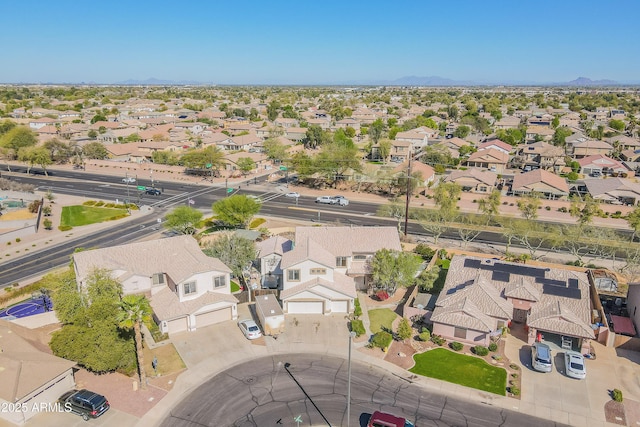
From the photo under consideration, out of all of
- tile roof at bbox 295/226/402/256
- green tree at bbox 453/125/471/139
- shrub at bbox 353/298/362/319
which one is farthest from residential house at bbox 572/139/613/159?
shrub at bbox 353/298/362/319

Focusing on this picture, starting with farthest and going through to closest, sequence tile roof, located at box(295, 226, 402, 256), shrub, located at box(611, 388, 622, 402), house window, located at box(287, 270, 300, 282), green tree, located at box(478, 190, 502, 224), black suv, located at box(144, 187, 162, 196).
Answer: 1. black suv, located at box(144, 187, 162, 196)
2. green tree, located at box(478, 190, 502, 224)
3. tile roof, located at box(295, 226, 402, 256)
4. house window, located at box(287, 270, 300, 282)
5. shrub, located at box(611, 388, 622, 402)

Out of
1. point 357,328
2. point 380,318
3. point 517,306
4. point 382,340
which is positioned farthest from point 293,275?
point 517,306

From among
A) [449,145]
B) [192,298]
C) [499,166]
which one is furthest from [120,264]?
[449,145]

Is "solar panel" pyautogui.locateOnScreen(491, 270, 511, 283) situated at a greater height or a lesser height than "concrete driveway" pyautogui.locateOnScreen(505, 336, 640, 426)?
greater

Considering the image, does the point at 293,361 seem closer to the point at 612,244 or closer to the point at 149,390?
the point at 149,390

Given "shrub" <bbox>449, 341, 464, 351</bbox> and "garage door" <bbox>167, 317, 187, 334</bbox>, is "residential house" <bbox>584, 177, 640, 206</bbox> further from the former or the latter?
"garage door" <bbox>167, 317, 187, 334</bbox>
